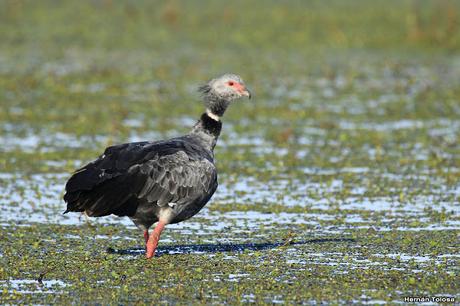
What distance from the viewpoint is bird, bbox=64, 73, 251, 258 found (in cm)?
970

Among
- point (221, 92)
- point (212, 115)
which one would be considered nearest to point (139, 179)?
point (212, 115)

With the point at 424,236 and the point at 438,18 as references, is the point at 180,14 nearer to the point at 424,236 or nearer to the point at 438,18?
the point at 438,18

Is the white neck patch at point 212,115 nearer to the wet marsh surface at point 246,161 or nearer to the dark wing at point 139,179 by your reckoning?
the dark wing at point 139,179

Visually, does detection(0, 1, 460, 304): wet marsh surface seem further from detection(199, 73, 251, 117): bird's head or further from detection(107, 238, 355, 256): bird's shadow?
detection(199, 73, 251, 117): bird's head

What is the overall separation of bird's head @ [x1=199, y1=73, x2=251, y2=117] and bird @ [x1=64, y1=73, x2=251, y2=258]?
0.73m

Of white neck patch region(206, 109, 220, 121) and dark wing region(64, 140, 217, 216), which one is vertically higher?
white neck patch region(206, 109, 220, 121)

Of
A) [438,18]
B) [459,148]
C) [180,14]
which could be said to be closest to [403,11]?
[438,18]

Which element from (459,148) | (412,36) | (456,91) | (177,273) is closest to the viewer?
(177,273)

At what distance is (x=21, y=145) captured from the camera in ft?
55.2

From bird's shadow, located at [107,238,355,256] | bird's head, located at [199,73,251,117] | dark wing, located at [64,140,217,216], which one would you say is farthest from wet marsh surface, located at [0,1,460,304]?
bird's head, located at [199,73,251,117]

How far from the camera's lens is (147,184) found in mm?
10039

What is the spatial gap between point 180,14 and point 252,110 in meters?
11.7

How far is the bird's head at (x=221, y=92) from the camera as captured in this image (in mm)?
11227

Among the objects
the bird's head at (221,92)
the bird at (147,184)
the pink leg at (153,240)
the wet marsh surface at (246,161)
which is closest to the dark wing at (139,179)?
the bird at (147,184)
